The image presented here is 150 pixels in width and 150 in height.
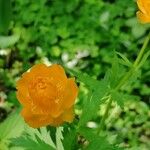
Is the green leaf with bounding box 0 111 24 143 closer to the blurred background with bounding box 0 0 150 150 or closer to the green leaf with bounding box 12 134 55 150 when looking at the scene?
the blurred background with bounding box 0 0 150 150

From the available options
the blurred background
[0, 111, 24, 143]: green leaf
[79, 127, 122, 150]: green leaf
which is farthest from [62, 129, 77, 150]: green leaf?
the blurred background

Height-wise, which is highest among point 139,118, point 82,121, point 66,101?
point 66,101

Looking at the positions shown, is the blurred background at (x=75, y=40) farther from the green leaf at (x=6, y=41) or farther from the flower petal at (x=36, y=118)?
the flower petal at (x=36, y=118)

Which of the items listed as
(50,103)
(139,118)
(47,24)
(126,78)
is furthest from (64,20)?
(50,103)

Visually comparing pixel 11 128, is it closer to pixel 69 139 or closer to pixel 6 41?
pixel 6 41

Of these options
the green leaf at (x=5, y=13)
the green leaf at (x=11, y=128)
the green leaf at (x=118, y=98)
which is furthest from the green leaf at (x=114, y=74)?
the green leaf at (x=5, y=13)

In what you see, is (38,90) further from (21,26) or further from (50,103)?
(21,26)

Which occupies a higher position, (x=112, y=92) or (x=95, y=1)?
(x=112, y=92)

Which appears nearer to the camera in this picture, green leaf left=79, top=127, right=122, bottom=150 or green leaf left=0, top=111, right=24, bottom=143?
green leaf left=79, top=127, right=122, bottom=150
